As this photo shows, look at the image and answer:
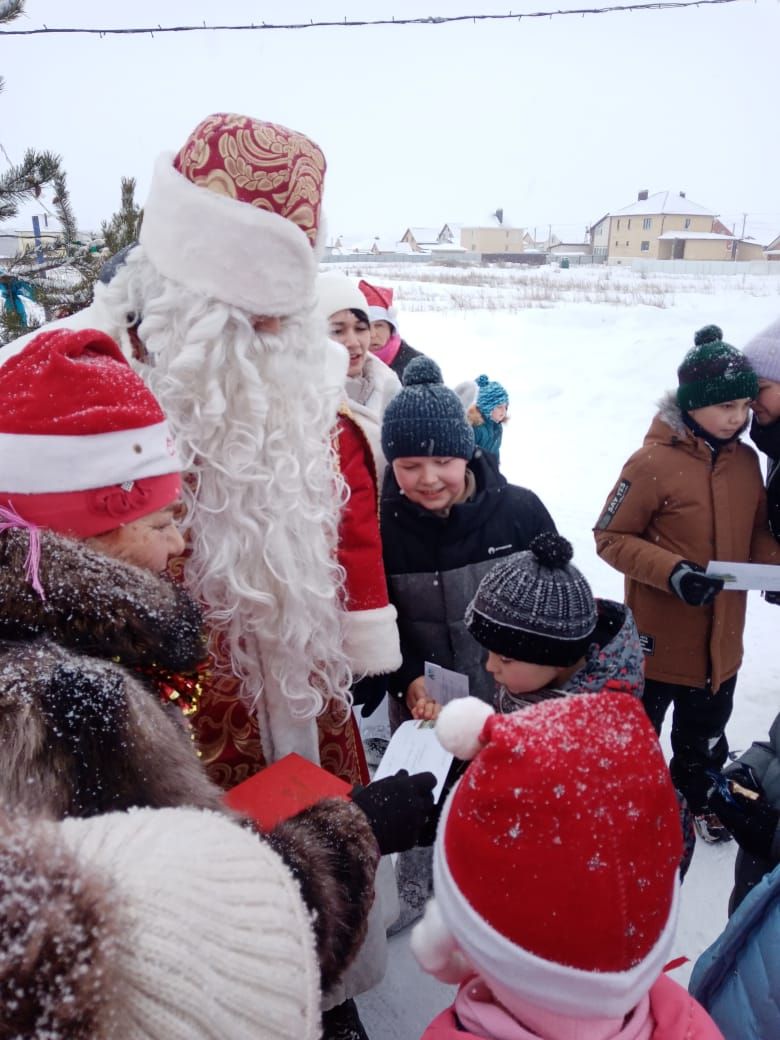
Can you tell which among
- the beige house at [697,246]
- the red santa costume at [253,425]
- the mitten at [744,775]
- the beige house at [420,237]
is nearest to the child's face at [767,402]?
the mitten at [744,775]

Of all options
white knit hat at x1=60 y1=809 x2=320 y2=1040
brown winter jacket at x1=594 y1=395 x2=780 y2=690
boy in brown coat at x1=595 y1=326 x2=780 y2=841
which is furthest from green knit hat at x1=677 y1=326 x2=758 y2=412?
white knit hat at x1=60 y1=809 x2=320 y2=1040

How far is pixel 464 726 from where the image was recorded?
3.32ft

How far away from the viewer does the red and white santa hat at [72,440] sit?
1.20 metres

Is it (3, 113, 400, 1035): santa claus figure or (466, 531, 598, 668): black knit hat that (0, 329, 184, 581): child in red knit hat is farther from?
(466, 531, 598, 668): black knit hat

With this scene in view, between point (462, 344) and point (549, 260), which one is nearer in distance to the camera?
point (462, 344)

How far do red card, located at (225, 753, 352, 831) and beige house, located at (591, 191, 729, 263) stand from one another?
190ft

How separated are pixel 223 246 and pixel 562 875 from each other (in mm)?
1529

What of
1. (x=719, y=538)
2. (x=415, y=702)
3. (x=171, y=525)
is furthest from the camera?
(x=719, y=538)

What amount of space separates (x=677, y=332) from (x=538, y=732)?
41.8ft

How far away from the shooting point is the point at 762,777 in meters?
1.81

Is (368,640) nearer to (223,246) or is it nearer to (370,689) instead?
(370,689)

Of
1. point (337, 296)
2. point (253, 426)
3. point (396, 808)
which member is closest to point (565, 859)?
point (396, 808)

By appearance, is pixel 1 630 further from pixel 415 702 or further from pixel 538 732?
pixel 415 702

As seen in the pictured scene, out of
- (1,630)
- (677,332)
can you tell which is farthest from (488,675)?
(677,332)
